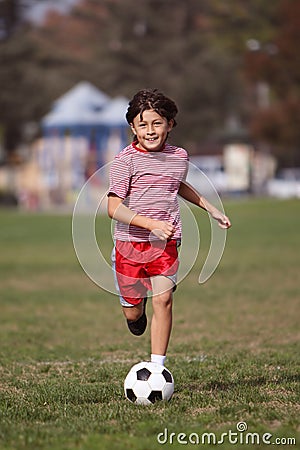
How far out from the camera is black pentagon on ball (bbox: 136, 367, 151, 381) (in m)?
5.70

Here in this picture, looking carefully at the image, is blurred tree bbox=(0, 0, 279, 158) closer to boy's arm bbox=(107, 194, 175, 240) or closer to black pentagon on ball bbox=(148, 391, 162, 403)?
boy's arm bbox=(107, 194, 175, 240)

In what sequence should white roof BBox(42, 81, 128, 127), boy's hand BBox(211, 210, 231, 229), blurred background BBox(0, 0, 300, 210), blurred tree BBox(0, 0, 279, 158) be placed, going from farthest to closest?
blurred tree BBox(0, 0, 279, 158) < blurred background BBox(0, 0, 300, 210) < white roof BBox(42, 81, 128, 127) < boy's hand BBox(211, 210, 231, 229)

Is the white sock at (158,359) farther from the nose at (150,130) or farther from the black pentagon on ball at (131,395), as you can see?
the nose at (150,130)

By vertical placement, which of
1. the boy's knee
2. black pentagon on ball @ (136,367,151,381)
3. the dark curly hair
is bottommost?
black pentagon on ball @ (136,367,151,381)

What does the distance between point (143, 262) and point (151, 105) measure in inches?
35.5

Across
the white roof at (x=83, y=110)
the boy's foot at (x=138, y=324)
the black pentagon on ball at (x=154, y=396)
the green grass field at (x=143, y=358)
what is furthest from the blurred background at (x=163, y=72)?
the black pentagon on ball at (x=154, y=396)

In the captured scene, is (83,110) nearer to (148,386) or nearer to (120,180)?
(120,180)

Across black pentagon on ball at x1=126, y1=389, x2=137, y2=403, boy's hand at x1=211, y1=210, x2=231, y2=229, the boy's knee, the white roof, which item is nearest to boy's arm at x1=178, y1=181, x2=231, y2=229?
boy's hand at x1=211, y1=210, x2=231, y2=229

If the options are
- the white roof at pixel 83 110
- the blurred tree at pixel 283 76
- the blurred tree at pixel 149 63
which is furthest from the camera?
the blurred tree at pixel 149 63

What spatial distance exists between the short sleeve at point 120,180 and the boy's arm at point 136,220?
0.11ft

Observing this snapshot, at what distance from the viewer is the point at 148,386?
564 cm

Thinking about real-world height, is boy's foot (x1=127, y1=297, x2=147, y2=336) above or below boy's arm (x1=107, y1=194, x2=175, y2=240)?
below

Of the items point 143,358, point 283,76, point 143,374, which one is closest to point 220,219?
point 143,374

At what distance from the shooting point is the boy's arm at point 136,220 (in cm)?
564
